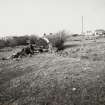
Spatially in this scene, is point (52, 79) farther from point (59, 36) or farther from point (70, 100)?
point (59, 36)

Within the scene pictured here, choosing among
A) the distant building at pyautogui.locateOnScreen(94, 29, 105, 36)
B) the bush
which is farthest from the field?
the distant building at pyautogui.locateOnScreen(94, 29, 105, 36)

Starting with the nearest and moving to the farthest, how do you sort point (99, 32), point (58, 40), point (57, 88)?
point (57, 88) < point (58, 40) < point (99, 32)

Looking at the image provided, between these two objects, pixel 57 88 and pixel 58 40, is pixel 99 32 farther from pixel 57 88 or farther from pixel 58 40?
pixel 57 88

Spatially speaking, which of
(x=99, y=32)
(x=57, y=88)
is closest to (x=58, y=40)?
(x=57, y=88)

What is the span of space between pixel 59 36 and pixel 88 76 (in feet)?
27.5

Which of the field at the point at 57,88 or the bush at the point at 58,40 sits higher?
the bush at the point at 58,40

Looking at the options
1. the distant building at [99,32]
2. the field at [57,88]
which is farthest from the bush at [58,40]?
the distant building at [99,32]

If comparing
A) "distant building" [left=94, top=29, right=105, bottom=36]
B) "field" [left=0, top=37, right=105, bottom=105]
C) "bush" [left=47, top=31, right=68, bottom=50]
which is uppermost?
"distant building" [left=94, top=29, right=105, bottom=36]

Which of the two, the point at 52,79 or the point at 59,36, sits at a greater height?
the point at 59,36

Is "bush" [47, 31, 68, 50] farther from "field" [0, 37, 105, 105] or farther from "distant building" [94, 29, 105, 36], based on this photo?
"distant building" [94, 29, 105, 36]

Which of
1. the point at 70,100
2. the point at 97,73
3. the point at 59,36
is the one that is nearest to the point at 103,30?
the point at 59,36

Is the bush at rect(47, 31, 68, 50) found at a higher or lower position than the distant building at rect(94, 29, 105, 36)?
lower

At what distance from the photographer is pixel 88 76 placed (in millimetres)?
4152

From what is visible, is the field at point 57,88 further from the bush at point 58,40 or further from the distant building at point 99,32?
the distant building at point 99,32
